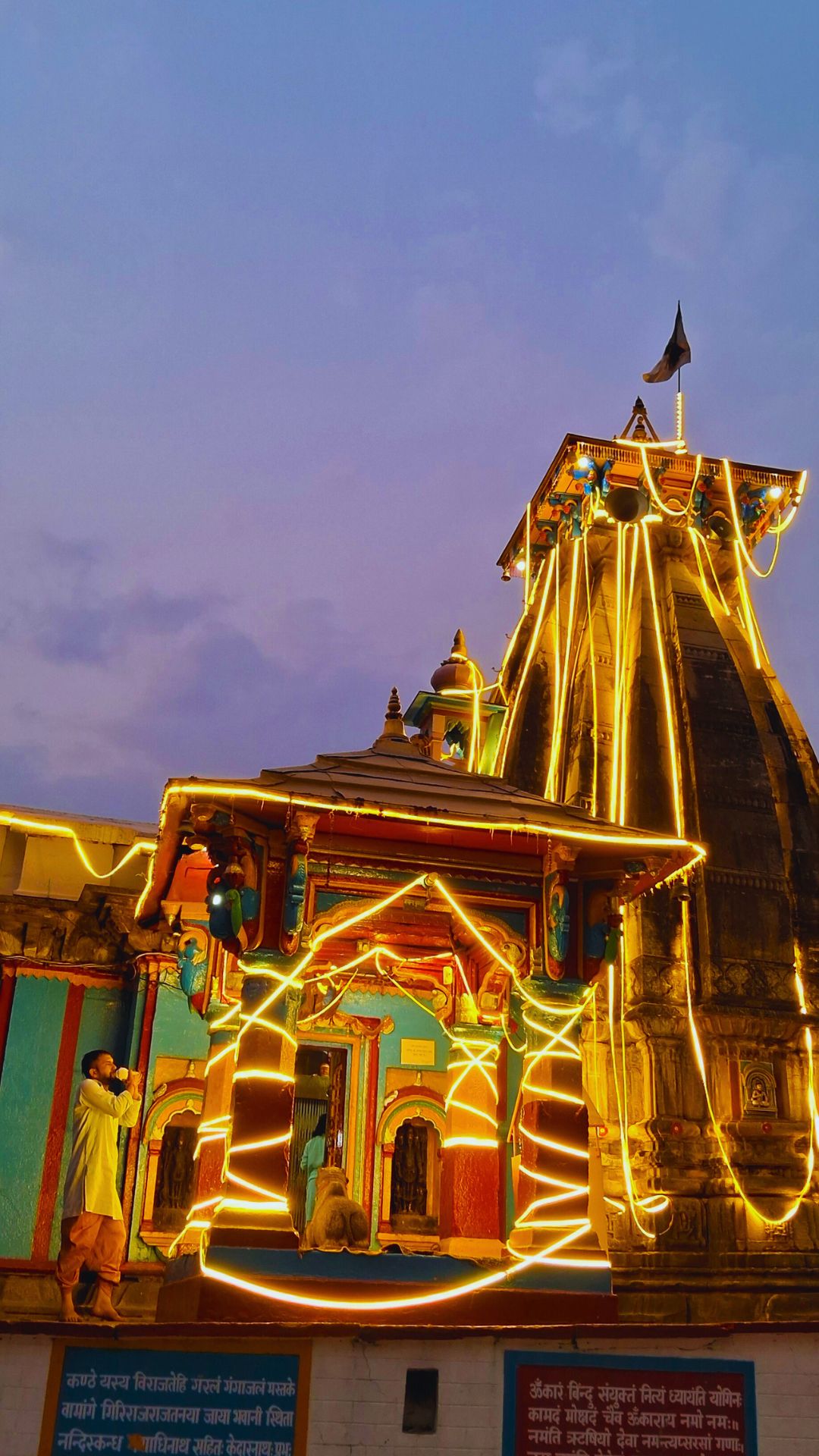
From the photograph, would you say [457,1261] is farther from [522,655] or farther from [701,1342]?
[522,655]

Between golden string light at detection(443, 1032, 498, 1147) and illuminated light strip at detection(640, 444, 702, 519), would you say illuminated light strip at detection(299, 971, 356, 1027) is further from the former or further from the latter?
illuminated light strip at detection(640, 444, 702, 519)

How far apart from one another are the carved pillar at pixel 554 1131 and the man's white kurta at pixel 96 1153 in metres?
3.35

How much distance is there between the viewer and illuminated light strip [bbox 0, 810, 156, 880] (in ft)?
53.5

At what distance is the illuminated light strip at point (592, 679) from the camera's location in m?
21.8

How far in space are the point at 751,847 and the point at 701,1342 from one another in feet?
47.6

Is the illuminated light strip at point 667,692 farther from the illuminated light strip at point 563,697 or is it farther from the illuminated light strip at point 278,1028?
the illuminated light strip at point 278,1028

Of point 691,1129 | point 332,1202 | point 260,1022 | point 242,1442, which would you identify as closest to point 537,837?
point 260,1022

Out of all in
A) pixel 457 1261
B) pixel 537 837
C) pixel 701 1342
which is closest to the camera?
pixel 701 1342

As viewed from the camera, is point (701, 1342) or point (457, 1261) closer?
point (701, 1342)

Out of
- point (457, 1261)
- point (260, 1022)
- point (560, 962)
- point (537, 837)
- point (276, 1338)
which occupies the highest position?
point (537, 837)

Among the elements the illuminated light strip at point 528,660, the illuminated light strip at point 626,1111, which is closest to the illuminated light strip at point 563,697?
the illuminated light strip at point 528,660

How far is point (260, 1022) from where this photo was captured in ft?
34.9

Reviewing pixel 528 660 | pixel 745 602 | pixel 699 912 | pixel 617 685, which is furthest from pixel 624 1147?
pixel 745 602

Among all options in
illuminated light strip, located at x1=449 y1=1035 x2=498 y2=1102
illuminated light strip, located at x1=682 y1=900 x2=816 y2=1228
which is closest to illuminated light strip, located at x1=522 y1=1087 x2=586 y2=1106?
illuminated light strip, located at x1=449 y1=1035 x2=498 y2=1102
